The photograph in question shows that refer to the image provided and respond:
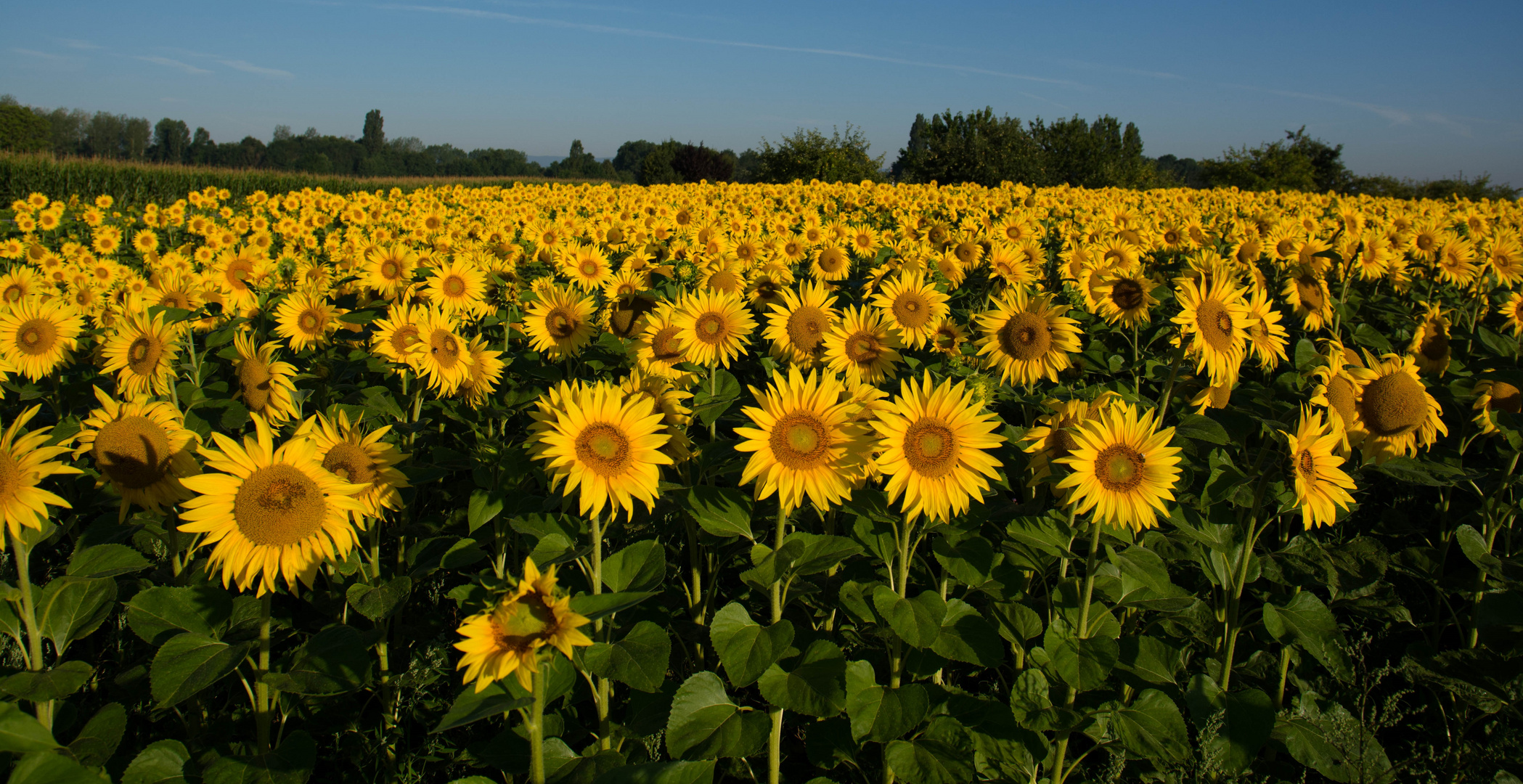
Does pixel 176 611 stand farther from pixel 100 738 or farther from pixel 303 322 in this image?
pixel 303 322

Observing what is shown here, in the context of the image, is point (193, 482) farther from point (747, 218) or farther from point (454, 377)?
point (747, 218)

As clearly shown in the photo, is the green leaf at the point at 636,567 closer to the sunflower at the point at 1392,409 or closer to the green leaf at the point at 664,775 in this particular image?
the green leaf at the point at 664,775

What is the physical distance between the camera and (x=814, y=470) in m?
2.21

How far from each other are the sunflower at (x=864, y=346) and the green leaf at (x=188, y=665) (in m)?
2.36

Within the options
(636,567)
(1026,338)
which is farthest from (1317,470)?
(636,567)

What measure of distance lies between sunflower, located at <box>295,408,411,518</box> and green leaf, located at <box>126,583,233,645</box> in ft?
1.71

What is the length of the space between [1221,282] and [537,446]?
2.80 m

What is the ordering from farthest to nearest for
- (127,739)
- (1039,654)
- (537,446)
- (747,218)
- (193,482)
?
(747,218)
(127,739)
(1039,654)
(537,446)
(193,482)

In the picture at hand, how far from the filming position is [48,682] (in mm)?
2092

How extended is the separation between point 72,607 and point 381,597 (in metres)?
0.97

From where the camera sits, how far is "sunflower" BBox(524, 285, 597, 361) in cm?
418

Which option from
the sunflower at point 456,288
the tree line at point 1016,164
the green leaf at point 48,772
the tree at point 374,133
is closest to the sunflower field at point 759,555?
the green leaf at point 48,772

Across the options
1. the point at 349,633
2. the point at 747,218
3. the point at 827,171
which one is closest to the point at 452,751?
the point at 349,633

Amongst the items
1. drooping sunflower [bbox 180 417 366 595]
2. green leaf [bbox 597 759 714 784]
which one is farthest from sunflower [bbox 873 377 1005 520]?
drooping sunflower [bbox 180 417 366 595]
